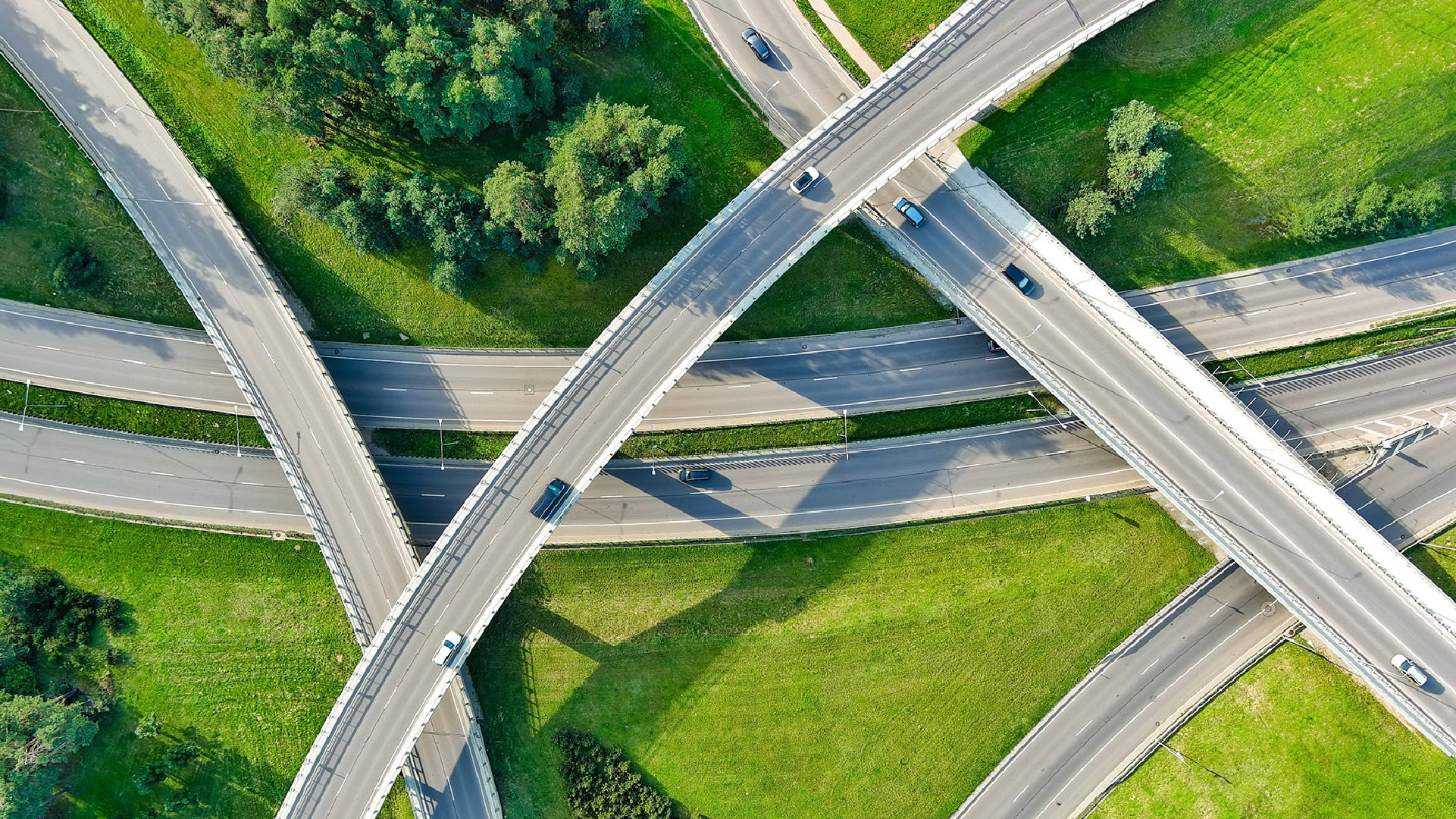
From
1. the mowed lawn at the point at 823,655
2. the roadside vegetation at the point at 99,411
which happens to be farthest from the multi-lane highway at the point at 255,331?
the mowed lawn at the point at 823,655

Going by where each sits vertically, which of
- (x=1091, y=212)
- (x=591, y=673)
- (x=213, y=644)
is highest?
(x=1091, y=212)

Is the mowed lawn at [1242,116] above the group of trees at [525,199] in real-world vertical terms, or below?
above

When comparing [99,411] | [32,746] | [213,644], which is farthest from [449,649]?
[99,411]

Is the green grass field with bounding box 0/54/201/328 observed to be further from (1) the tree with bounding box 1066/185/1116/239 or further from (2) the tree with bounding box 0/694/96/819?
(1) the tree with bounding box 1066/185/1116/239

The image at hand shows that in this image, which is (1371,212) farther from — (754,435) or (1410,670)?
(754,435)

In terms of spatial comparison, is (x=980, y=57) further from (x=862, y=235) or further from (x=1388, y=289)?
(x=1388, y=289)

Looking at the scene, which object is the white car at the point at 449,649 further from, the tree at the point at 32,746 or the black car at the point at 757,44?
the black car at the point at 757,44
